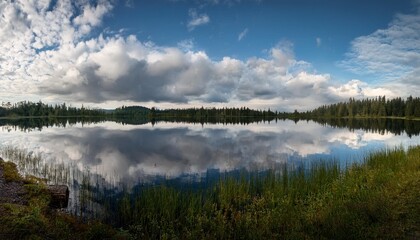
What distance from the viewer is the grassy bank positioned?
33.6 feet

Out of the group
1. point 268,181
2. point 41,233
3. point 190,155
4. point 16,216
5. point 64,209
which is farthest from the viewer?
point 190,155

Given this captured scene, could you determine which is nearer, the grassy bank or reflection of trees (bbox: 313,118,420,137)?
the grassy bank

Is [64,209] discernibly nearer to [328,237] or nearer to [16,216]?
[16,216]

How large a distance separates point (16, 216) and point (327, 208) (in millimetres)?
13244

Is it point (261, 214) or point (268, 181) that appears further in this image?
point (268, 181)

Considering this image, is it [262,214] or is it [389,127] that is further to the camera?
[389,127]

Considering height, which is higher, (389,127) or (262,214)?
(389,127)

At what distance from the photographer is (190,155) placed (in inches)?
1388

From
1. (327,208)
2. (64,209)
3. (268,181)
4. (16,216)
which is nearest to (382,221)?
(327,208)

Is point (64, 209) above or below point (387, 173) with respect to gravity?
below

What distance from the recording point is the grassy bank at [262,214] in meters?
10.2

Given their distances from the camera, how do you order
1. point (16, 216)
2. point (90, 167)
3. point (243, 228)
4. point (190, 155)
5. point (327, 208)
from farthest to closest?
point (190, 155) → point (90, 167) → point (327, 208) → point (243, 228) → point (16, 216)

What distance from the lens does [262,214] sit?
13.2 metres

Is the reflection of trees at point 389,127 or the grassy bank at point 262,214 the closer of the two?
the grassy bank at point 262,214
